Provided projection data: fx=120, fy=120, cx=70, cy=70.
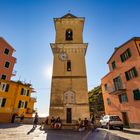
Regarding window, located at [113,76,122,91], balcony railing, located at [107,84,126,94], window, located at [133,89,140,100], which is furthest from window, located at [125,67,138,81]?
window, located at [133,89,140,100]

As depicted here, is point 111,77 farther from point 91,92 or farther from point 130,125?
point 91,92

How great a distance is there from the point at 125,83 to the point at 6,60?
25701mm

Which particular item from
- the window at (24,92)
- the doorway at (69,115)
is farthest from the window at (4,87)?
the doorway at (69,115)

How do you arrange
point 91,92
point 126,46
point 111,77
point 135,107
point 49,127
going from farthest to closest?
point 91,92
point 111,77
point 126,46
point 135,107
point 49,127

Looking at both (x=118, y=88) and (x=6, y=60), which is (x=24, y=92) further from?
(x=118, y=88)

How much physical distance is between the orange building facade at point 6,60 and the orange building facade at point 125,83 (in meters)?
22.6

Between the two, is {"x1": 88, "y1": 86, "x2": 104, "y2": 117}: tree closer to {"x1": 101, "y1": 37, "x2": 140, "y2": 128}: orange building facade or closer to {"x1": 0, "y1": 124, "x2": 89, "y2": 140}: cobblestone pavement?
{"x1": 101, "y1": 37, "x2": 140, "y2": 128}: orange building facade

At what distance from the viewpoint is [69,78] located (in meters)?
16.9

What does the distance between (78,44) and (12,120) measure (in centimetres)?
1915

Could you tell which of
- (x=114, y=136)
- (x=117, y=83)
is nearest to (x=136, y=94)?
(x=117, y=83)

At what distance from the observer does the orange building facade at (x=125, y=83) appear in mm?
17422

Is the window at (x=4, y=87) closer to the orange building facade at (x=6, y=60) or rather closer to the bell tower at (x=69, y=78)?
the orange building facade at (x=6, y=60)

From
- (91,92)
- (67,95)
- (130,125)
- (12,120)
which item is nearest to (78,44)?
(67,95)

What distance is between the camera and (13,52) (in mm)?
31281
